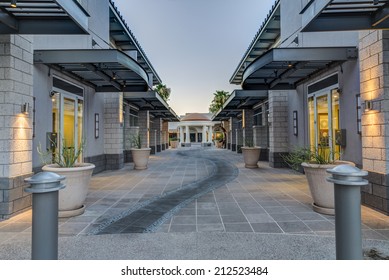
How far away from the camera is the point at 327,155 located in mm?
4695

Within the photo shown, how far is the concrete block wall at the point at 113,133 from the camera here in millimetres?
10508

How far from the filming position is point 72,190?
432 cm

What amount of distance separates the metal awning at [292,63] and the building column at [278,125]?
1765 mm

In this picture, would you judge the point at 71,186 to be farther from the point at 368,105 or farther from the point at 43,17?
the point at 368,105

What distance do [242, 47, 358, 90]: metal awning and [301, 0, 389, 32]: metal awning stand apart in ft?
4.72

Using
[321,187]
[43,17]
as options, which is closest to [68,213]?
[43,17]

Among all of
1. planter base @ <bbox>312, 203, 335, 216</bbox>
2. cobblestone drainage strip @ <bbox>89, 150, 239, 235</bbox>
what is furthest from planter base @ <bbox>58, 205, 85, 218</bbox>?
planter base @ <bbox>312, 203, 335, 216</bbox>

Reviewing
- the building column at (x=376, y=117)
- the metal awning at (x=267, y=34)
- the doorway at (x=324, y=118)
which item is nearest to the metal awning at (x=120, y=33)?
the metal awning at (x=267, y=34)

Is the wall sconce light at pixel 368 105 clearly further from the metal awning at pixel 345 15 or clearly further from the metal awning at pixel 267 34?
the metal awning at pixel 267 34

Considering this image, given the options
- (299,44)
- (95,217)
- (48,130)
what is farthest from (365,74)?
(48,130)

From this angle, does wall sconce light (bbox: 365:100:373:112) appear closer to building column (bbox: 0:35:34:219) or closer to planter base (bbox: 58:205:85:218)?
planter base (bbox: 58:205:85:218)

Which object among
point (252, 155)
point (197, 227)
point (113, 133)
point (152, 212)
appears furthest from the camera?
point (252, 155)

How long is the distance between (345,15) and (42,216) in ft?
18.0

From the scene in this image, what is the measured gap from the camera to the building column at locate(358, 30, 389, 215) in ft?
14.4
